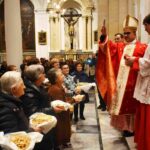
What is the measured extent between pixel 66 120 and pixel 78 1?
17.7 meters

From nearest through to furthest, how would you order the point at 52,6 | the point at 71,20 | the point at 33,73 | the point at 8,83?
the point at 8,83 < the point at 33,73 < the point at 52,6 < the point at 71,20

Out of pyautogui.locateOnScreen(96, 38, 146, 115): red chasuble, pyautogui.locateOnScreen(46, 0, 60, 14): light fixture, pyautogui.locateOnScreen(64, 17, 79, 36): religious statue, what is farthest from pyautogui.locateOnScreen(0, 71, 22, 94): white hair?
pyautogui.locateOnScreen(64, 17, 79, 36): religious statue

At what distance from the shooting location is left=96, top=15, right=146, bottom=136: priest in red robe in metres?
4.65

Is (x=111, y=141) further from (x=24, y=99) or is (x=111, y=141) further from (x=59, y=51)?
(x=59, y=51)

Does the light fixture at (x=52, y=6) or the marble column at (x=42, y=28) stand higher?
the light fixture at (x=52, y=6)

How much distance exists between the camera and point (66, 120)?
5.00m

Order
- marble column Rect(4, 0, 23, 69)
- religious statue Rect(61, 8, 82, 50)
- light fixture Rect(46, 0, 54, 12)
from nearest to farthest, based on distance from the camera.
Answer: marble column Rect(4, 0, 23, 69) → light fixture Rect(46, 0, 54, 12) → religious statue Rect(61, 8, 82, 50)

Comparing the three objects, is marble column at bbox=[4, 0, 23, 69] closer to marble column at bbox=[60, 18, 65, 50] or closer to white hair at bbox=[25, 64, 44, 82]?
white hair at bbox=[25, 64, 44, 82]

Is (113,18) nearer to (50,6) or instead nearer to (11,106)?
(11,106)

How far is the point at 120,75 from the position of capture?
16.0 ft

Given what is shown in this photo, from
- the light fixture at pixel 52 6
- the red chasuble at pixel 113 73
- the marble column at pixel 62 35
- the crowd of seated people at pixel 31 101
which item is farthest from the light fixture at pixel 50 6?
the red chasuble at pixel 113 73

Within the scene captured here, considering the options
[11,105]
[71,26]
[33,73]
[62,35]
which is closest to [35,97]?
[33,73]

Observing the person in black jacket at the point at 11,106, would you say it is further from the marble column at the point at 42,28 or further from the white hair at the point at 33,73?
the marble column at the point at 42,28

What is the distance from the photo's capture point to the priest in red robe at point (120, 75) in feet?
15.2
